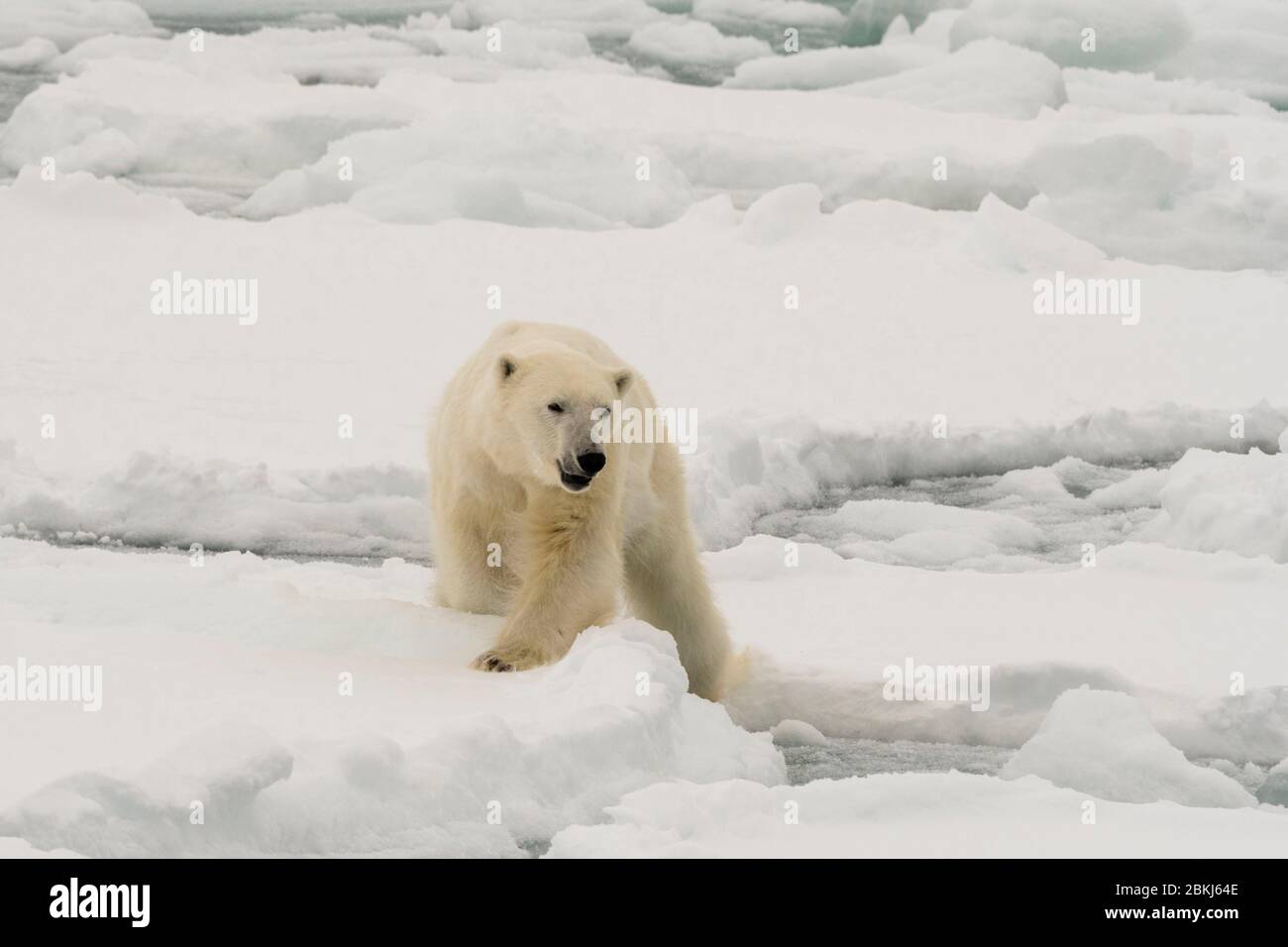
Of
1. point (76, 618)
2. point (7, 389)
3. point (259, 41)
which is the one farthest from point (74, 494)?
point (259, 41)

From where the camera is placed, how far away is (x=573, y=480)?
360 cm

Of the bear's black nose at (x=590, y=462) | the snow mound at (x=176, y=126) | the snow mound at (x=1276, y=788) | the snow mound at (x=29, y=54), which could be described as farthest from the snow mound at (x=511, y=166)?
the snow mound at (x=1276, y=788)

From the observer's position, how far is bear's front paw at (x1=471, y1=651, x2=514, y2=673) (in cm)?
376

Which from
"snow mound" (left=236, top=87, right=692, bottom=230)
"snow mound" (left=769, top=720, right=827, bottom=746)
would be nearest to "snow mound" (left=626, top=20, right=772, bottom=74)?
"snow mound" (left=236, top=87, right=692, bottom=230)

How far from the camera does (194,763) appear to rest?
97.5 inches

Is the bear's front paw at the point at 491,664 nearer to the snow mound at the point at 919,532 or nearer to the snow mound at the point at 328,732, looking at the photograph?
the snow mound at the point at 328,732

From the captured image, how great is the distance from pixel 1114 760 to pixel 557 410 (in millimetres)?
1521

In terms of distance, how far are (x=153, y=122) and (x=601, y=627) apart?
14800mm

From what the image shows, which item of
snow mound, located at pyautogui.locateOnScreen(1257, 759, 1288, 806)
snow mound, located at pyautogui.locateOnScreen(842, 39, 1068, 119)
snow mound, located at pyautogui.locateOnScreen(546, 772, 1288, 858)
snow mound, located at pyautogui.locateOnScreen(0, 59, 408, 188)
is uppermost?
snow mound, located at pyautogui.locateOnScreen(842, 39, 1068, 119)

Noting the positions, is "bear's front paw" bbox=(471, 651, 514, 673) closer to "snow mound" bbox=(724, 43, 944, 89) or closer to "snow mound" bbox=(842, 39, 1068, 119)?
"snow mound" bbox=(842, 39, 1068, 119)

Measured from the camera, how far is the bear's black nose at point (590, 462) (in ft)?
11.6

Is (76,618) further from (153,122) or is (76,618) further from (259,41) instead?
(259,41)

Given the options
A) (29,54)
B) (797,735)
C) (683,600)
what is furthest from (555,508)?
(29,54)

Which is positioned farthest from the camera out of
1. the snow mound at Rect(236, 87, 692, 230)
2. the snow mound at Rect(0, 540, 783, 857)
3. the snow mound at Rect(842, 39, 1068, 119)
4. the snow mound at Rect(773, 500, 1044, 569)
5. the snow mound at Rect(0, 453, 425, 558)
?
the snow mound at Rect(842, 39, 1068, 119)
